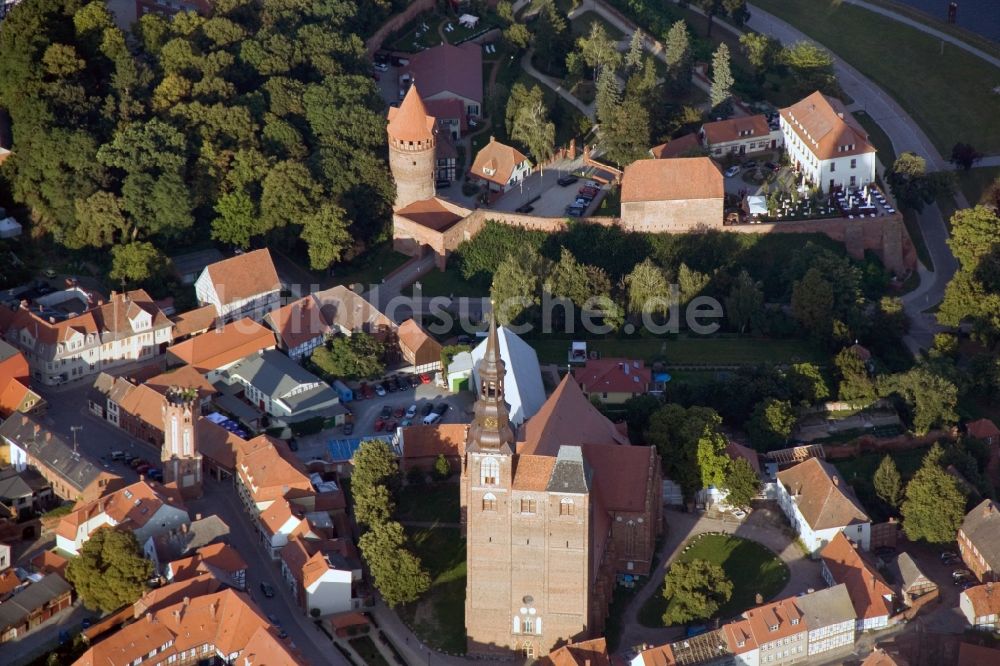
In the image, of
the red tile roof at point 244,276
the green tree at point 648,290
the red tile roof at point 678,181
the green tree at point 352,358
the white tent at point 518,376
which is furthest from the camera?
the red tile roof at point 678,181

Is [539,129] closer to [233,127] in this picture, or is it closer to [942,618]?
[233,127]

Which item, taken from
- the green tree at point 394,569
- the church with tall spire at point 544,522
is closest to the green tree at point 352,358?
the church with tall spire at point 544,522

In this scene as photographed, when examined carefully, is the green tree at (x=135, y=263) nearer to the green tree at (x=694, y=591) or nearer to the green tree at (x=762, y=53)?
the green tree at (x=694, y=591)

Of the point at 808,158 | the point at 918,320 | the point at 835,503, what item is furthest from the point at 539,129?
the point at 835,503

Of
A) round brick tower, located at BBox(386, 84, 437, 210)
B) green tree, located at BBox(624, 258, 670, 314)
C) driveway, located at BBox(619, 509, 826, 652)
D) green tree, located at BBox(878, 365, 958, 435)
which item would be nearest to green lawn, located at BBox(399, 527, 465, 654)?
driveway, located at BBox(619, 509, 826, 652)

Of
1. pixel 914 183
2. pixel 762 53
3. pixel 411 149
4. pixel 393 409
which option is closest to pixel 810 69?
pixel 762 53

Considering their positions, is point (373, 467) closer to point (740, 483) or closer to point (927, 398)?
point (740, 483)
